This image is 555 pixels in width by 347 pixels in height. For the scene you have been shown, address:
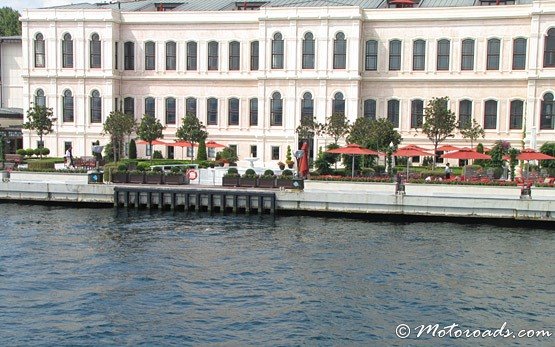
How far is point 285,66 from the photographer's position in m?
69.2

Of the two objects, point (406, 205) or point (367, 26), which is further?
point (367, 26)

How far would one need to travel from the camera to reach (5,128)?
3167 inches

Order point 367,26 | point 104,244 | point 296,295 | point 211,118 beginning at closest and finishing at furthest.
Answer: point 296,295
point 104,244
point 367,26
point 211,118

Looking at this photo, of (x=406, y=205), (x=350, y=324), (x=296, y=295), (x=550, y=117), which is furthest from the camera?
(x=550, y=117)

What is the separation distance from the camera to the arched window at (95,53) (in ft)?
240

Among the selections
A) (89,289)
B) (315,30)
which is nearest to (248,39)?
(315,30)

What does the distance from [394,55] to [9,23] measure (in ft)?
248

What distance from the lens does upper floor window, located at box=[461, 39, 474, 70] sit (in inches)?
2640

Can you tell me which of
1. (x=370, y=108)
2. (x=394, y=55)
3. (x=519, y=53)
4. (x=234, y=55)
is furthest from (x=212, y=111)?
(x=519, y=53)

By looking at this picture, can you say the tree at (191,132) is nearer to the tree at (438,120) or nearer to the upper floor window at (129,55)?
the upper floor window at (129,55)

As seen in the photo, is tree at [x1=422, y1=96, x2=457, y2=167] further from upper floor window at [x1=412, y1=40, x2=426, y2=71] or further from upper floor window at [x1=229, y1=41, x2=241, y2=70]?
upper floor window at [x1=229, y1=41, x2=241, y2=70]

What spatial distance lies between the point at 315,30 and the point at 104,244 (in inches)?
1433

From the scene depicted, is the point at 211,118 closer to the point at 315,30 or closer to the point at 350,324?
the point at 315,30

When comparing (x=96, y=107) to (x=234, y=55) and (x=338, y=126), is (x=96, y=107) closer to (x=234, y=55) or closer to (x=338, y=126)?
(x=234, y=55)
